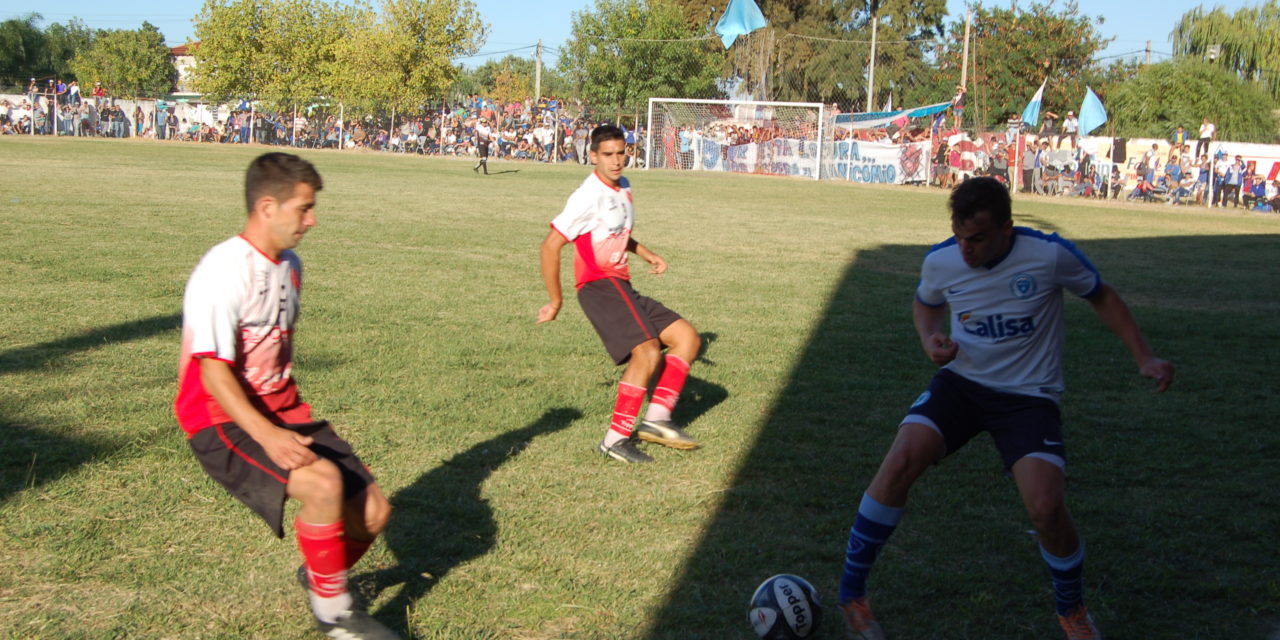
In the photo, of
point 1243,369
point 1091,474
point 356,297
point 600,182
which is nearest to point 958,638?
point 1091,474

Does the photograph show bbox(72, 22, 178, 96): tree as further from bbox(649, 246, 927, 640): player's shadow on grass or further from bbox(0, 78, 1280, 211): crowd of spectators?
bbox(649, 246, 927, 640): player's shadow on grass

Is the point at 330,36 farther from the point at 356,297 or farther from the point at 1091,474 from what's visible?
the point at 1091,474

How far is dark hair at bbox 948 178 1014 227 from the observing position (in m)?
3.48

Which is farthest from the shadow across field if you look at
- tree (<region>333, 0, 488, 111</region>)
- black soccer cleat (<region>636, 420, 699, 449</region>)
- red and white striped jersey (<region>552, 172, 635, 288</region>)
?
tree (<region>333, 0, 488, 111</region>)

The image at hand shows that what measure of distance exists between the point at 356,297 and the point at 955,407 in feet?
22.6

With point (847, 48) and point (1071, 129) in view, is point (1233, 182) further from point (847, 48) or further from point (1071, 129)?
point (847, 48)

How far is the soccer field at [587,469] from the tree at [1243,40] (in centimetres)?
3417

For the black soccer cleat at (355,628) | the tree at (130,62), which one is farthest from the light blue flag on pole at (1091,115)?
the tree at (130,62)

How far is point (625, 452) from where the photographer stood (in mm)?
5367

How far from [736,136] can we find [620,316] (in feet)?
117

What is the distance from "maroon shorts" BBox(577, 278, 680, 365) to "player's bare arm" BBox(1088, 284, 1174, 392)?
249 cm

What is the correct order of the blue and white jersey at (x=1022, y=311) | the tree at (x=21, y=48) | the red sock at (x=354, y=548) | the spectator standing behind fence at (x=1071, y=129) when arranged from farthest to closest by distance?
the tree at (x=21, y=48) → the spectator standing behind fence at (x=1071, y=129) → the blue and white jersey at (x=1022, y=311) → the red sock at (x=354, y=548)

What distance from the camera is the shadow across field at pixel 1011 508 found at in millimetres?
3781

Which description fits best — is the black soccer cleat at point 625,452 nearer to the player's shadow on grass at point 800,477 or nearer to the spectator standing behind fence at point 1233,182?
the player's shadow on grass at point 800,477
